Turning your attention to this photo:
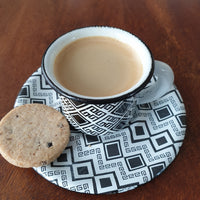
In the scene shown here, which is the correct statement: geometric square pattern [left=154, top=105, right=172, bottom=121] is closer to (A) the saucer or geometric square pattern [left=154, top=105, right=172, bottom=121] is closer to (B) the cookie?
(A) the saucer

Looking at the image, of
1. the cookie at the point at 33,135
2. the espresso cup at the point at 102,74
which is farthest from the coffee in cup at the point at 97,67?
the cookie at the point at 33,135

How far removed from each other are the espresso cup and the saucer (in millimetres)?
40

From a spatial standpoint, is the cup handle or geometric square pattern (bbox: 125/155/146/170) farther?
the cup handle

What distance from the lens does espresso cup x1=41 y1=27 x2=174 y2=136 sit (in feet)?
2.29

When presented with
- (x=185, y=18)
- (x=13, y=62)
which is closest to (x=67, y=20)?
(x=13, y=62)

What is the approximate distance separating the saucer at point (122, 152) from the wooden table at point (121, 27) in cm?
3

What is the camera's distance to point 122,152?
728mm

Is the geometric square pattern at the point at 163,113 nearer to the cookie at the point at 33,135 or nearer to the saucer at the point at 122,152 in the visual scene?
the saucer at the point at 122,152

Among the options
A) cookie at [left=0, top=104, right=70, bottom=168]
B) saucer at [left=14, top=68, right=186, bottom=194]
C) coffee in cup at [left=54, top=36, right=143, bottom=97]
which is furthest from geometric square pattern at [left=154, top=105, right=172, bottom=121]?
cookie at [left=0, top=104, right=70, bottom=168]

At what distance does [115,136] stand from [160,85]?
0.69 feet

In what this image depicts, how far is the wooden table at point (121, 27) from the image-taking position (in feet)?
2.19

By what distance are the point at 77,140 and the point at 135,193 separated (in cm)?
22

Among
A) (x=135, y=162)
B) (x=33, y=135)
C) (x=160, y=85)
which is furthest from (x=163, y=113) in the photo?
(x=33, y=135)

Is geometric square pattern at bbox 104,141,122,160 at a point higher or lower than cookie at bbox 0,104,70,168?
lower
